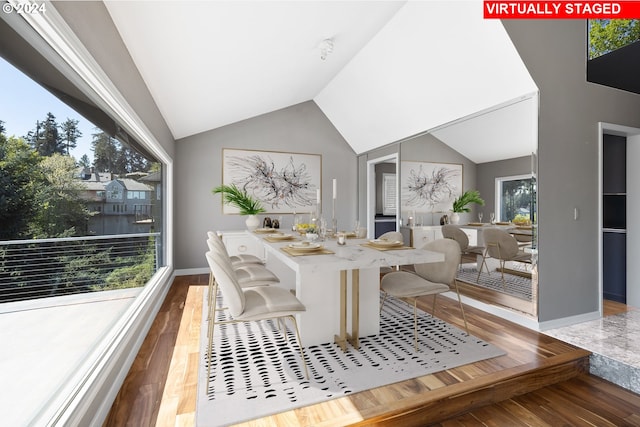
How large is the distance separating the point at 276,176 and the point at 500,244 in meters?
3.43

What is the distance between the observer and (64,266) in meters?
1.39

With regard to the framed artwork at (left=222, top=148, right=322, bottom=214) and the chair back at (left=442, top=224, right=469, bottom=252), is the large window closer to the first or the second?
the chair back at (left=442, top=224, right=469, bottom=252)

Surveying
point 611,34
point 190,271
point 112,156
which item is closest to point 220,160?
point 190,271

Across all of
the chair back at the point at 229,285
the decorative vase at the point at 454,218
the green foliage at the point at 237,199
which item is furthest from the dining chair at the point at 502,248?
the green foliage at the point at 237,199

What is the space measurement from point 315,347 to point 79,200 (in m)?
1.80

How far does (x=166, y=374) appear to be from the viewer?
204cm

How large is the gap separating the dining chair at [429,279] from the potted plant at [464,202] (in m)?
1.02

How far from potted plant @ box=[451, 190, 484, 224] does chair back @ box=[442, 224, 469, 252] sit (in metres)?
0.08

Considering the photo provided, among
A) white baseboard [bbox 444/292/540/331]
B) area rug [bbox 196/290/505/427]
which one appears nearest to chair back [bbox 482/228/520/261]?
white baseboard [bbox 444/292/540/331]

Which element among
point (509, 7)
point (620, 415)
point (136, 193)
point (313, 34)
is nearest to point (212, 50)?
point (313, 34)

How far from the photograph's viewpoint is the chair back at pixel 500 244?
10.1 feet

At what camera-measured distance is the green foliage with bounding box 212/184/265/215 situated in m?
4.82

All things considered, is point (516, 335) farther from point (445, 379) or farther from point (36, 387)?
point (36, 387)

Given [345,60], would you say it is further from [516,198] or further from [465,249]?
[465,249]
